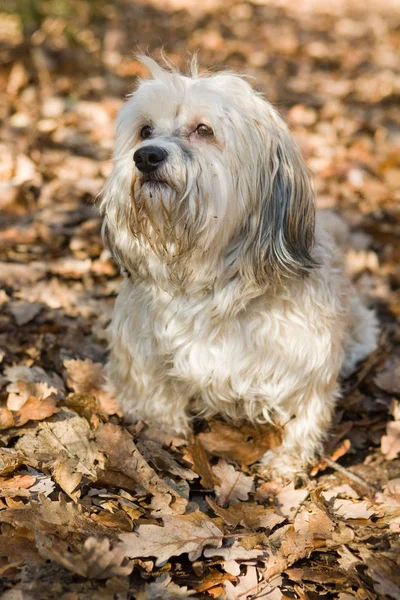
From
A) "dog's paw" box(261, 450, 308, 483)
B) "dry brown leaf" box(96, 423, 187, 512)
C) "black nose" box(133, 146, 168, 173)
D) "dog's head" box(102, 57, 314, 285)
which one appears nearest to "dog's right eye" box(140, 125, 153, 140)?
"dog's head" box(102, 57, 314, 285)

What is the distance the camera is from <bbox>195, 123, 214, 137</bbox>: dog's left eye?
296 centimetres

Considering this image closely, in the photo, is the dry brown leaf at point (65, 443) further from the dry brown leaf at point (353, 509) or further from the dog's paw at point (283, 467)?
the dry brown leaf at point (353, 509)

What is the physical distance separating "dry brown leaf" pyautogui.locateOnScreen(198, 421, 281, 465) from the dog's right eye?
4.97ft

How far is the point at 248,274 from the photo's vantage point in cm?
305

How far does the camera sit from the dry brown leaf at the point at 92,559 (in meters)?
2.37

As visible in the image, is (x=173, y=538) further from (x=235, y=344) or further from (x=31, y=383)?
(x=31, y=383)

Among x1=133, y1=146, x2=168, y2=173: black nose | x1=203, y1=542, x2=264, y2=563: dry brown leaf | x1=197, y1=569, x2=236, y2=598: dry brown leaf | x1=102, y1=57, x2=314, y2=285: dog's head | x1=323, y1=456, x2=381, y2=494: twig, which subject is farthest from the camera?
x1=323, y1=456, x2=381, y2=494: twig

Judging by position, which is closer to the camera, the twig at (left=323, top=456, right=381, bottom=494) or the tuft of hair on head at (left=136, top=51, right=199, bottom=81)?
the tuft of hair on head at (left=136, top=51, right=199, bottom=81)

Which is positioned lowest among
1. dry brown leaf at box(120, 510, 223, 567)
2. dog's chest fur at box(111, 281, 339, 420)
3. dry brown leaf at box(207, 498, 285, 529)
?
dry brown leaf at box(207, 498, 285, 529)

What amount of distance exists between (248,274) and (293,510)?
1083mm

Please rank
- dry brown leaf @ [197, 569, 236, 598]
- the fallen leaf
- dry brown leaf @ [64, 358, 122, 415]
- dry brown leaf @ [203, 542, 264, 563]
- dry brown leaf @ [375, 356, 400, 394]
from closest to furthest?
dry brown leaf @ [197, 569, 236, 598] → dry brown leaf @ [203, 542, 264, 563] → dry brown leaf @ [64, 358, 122, 415] → dry brown leaf @ [375, 356, 400, 394] → the fallen leaf

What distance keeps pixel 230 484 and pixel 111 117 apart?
452 centimetres

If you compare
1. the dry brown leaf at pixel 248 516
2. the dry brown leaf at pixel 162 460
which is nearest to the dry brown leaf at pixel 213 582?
the dry brown leaf at pixel 248 516

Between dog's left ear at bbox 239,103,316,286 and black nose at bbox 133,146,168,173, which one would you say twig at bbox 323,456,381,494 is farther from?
black nose at bbox 133,146,168,173
